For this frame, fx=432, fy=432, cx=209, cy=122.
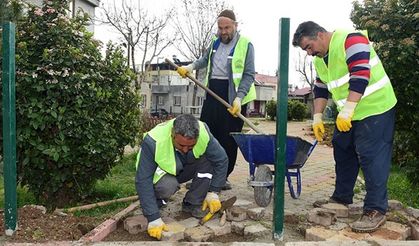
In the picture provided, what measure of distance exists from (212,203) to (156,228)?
0.54m

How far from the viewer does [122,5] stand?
23844 millimetres

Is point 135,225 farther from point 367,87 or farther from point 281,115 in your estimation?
point 367,87

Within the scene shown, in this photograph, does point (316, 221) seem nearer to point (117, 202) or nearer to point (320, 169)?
point (117, 202)

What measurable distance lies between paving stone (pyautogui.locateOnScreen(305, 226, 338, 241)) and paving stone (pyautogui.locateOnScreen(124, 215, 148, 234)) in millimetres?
1210

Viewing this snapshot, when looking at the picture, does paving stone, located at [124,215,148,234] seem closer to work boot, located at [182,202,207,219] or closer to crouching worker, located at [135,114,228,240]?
crouching worker, located at [135,114,228,240]

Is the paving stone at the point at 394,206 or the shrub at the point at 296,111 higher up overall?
the shrub at the point at 296,111

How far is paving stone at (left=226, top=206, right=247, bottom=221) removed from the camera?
3.47m

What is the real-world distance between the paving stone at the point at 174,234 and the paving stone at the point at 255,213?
1.99ft

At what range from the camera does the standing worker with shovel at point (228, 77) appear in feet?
14.0

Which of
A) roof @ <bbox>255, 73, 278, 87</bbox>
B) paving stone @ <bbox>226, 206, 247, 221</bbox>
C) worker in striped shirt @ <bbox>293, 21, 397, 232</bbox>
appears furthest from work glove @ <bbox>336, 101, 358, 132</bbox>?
roof @ <bbox>255, 73, 278, 87</bbox>

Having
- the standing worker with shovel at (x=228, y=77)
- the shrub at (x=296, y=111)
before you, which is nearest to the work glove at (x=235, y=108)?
the standing worker with shovel at (x=228, y=77)

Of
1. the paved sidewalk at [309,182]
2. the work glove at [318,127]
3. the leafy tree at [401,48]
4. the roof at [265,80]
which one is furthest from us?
the roof at [265,80]

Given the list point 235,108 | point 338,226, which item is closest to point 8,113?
point 235,108

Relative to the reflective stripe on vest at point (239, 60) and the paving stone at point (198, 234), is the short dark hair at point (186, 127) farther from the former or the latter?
the reflective stripe on vest at point (239, 60)
